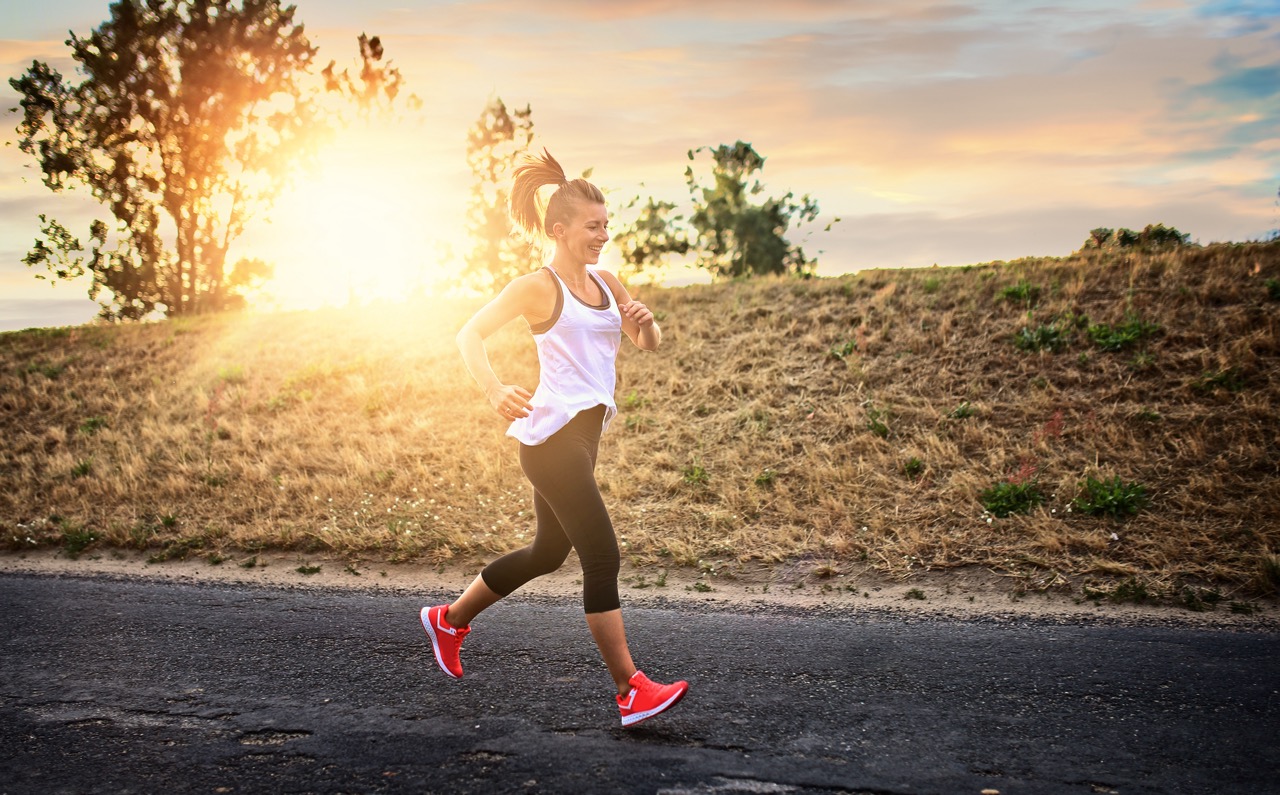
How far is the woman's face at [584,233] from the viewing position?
11.7 feet

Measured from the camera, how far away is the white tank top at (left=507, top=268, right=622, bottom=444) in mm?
3418

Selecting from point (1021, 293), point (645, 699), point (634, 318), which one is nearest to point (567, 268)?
point (634, 318)

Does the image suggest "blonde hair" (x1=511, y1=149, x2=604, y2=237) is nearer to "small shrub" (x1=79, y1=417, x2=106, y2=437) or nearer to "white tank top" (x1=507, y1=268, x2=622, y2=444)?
"white tank top" (x1=507, y1=268, x2=622, y2=444)

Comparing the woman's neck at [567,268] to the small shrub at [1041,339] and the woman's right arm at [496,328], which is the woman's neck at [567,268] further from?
the small shrub at [1041,339]

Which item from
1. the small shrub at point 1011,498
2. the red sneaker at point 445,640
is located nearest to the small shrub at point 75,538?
the red sneaker at point 445,640

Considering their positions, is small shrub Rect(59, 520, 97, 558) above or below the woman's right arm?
below

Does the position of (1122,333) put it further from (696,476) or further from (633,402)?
(633,402)

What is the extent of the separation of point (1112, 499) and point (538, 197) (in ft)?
17.5

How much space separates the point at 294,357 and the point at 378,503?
22.4ft

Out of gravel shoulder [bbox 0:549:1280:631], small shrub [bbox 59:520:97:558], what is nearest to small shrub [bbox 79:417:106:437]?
small shrub [bbox 59:520:97:558]

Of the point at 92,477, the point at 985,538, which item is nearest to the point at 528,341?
the point at 92,477

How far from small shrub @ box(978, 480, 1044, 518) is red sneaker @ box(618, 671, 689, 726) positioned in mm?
4372

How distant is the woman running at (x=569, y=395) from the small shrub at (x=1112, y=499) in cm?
464

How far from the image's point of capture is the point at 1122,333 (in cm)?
915
